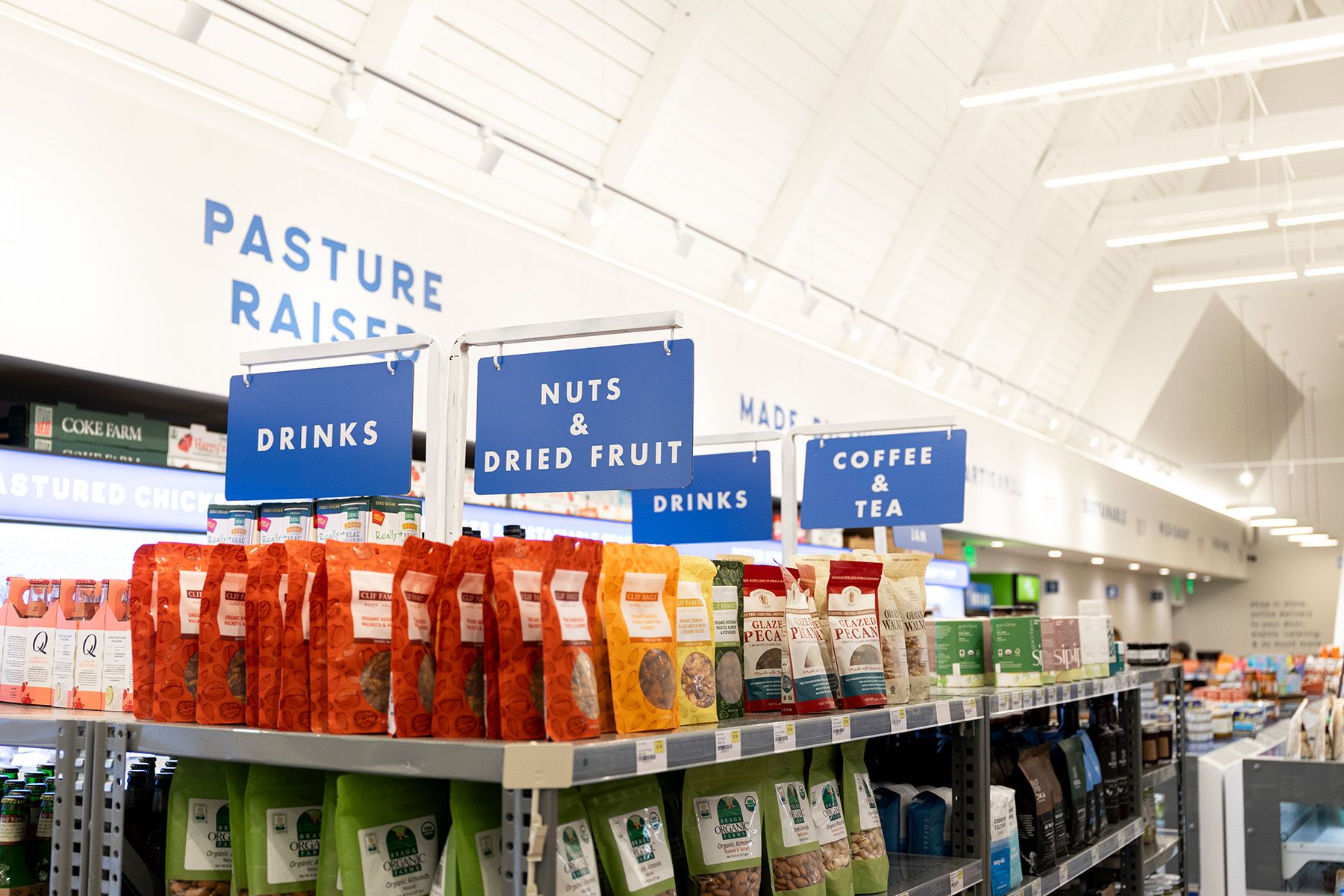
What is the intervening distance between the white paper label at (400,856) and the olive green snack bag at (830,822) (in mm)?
828

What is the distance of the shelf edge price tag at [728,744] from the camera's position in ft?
6.71

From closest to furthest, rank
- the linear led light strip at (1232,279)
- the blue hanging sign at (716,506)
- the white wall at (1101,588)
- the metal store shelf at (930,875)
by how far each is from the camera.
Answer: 1. the metal store shelf at (930,875)
2. the blue hanging sign at (716,506)
3. the linear led light strip at (1232,279)
4. the white wall at (1101,588)

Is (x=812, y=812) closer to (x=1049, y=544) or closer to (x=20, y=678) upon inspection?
(x=20, y=678)

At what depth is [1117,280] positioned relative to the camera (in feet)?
43.4

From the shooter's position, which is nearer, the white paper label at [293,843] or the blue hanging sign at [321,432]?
the white paper label at [293,843]

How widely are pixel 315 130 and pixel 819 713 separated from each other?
3.76 metres

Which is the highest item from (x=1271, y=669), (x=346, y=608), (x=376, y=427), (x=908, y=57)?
(x=908, y=57)

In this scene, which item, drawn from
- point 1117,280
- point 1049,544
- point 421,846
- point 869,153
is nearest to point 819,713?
point 421,846

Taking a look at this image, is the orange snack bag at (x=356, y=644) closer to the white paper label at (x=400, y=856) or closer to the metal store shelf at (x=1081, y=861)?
the white paper label at (x=400, y=856)

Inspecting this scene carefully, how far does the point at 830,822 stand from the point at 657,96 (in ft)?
15.1

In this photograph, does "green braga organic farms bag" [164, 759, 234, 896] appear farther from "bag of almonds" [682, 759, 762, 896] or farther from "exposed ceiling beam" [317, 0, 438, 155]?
"exposed ceiling beam" [317, 0, 438, 155]

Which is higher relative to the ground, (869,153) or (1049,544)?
(869,153)

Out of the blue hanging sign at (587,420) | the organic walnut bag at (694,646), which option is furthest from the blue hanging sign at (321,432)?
the organic walnut bag at (694,646)

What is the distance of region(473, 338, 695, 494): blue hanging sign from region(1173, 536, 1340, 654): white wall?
21.8m
